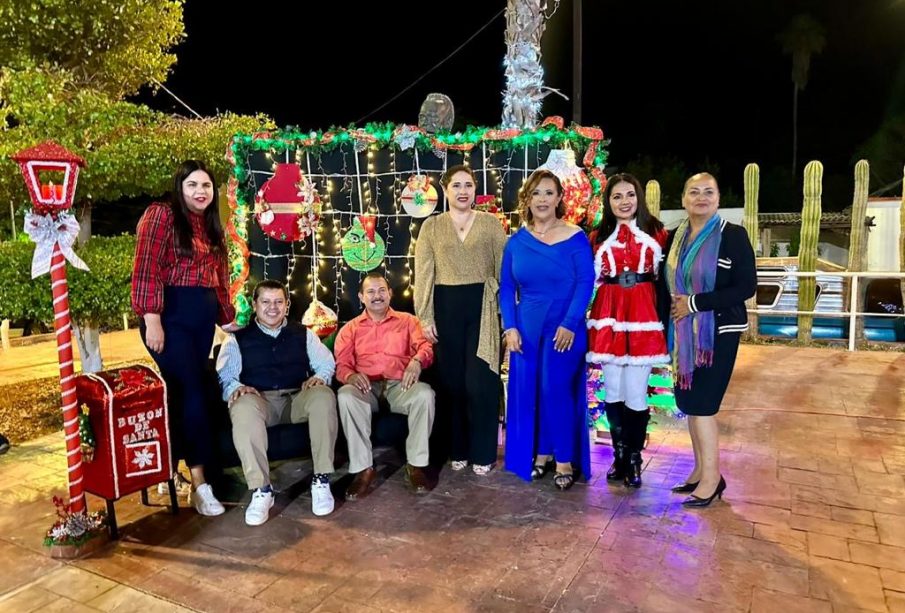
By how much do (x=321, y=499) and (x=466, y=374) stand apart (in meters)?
1.07

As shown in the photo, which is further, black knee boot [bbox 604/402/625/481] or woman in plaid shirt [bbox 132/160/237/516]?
black knee boot [bbox 604/402/625/481]

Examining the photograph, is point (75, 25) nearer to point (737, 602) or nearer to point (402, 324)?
point (402, 324)

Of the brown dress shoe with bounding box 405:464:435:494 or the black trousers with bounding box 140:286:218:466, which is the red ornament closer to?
the black trousers with bounding box 140:286:218:466

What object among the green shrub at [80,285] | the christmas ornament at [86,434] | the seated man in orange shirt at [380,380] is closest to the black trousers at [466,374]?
the seated man in orange shirt at [380,380]

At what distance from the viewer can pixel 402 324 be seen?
12.8 ft

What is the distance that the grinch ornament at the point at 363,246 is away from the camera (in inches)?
190

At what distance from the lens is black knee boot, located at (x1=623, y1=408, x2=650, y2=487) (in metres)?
3.51

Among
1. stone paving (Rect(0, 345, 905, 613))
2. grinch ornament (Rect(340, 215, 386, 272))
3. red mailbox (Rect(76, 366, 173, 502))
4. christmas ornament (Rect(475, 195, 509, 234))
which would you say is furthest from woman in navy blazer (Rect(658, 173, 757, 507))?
red mailbox (Rect(76, 366, 173, 502))

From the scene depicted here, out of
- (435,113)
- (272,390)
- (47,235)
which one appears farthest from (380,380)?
(435,113)

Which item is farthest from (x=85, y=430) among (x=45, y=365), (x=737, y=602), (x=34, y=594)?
(x=45, y=365)

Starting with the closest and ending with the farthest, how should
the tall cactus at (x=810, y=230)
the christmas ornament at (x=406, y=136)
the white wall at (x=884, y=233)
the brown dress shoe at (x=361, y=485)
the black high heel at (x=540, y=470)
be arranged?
1. the brown dress shoe at (x=361, y=485)
2. the black high heel at (x=540, y=470)
3. the christmas ornament at (x=406, y=136)
4. the tall cactus at (x=810, y=230)
5. the white wall at (x=884, y=233)

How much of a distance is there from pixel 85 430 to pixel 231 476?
0.97 meters

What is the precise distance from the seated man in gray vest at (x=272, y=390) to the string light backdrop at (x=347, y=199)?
1344mm

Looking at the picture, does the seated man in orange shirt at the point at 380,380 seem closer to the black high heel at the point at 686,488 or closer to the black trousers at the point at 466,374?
the black trousers at the point at 466,374
